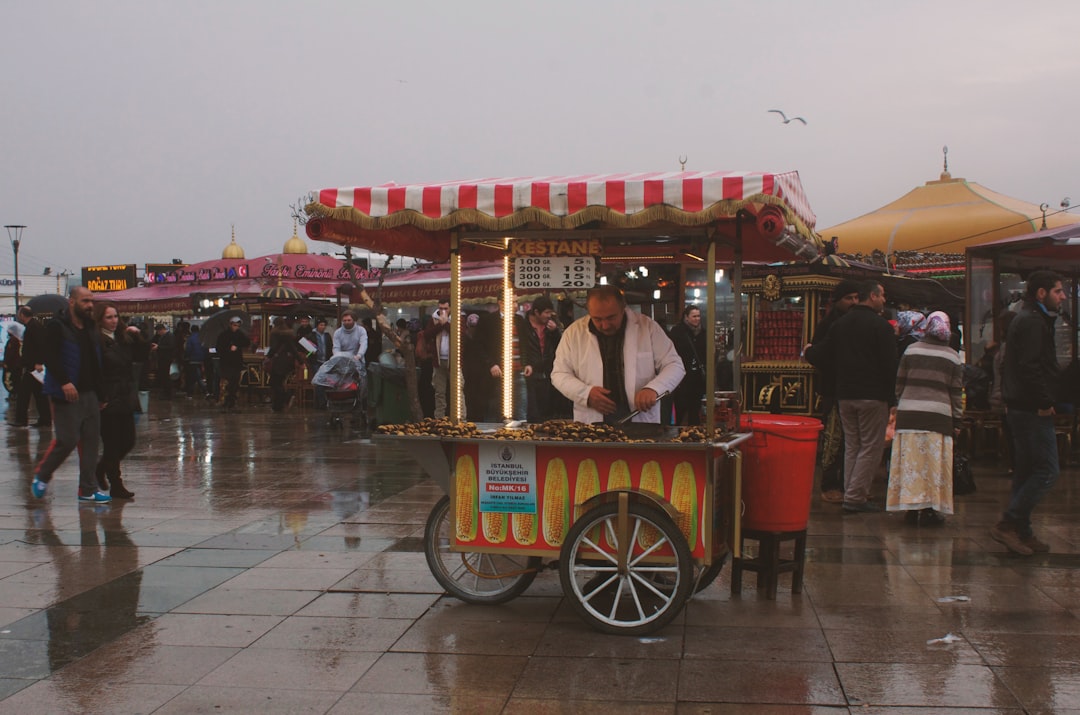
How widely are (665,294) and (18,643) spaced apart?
6129 millimetres

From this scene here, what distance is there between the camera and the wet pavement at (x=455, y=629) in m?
4.48

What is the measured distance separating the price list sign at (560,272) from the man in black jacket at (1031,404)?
10.1 feet

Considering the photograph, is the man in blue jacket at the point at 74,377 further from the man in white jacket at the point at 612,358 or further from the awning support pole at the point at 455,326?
the man in white jacket at the point at 612,358

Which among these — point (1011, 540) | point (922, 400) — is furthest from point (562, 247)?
point (922, 400)

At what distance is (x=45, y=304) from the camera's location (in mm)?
15594

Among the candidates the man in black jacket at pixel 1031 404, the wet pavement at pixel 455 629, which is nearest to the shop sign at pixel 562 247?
the wet pavement at pixel 455 629

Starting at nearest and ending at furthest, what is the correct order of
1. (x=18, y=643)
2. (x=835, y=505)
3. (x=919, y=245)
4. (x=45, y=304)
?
(x=18, y=643), (x=835, y=505), (x=45, y=304), (x=919, y=245)

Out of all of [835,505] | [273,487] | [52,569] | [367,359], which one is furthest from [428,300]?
[52,569]

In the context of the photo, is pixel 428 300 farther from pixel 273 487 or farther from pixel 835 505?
pixel 835 505

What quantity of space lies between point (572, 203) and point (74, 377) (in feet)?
18.0

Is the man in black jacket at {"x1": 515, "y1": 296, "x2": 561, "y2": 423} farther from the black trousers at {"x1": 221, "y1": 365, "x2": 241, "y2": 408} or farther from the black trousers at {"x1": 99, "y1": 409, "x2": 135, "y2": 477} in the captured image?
the black trousers at {"x1": 221, "y1": 365, "x2": 241, "y2": 408}

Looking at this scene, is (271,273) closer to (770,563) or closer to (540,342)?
(540,342)

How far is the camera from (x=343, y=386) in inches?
648

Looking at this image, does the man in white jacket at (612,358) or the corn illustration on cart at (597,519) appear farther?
the man in white jacket at (612,358)
